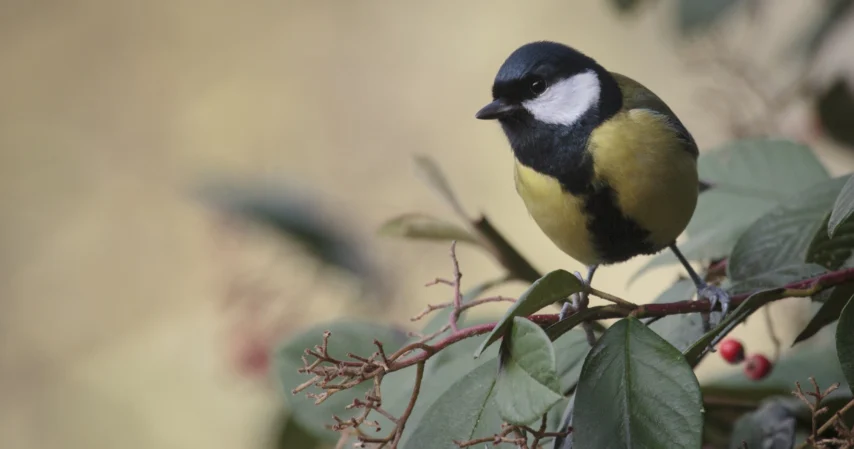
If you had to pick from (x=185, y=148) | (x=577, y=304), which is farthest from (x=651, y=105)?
(x=185, y=148)

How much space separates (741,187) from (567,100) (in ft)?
0.57

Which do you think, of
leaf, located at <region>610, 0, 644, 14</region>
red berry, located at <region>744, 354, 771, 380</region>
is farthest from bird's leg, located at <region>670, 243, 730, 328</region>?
leaf, located at <region>610, 0, 644, 14</region>

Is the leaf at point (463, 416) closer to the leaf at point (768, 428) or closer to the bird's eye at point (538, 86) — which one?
the leaf at point (768, 428)

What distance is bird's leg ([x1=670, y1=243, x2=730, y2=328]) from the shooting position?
0.62 m

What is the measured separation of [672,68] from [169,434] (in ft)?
5.78

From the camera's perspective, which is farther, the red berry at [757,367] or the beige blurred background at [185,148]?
the beige blurred background at [185,148]

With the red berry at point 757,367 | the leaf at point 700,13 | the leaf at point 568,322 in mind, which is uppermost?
the leaf at point 700,13

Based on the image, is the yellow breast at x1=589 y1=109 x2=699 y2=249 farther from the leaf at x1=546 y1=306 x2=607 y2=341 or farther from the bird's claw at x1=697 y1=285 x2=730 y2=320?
the leaf at x1=546 y1=306 x2=607 y2=341

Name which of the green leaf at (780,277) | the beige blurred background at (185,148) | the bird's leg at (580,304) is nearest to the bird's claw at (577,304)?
the bird's leg at (580,304)

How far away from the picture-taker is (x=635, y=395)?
0.52m

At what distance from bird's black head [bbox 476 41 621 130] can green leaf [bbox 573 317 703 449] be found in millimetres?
298

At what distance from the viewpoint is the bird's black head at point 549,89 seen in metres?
0.80

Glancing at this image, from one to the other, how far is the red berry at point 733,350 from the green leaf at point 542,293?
321mm

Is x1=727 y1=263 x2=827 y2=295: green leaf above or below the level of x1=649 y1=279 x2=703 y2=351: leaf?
below
